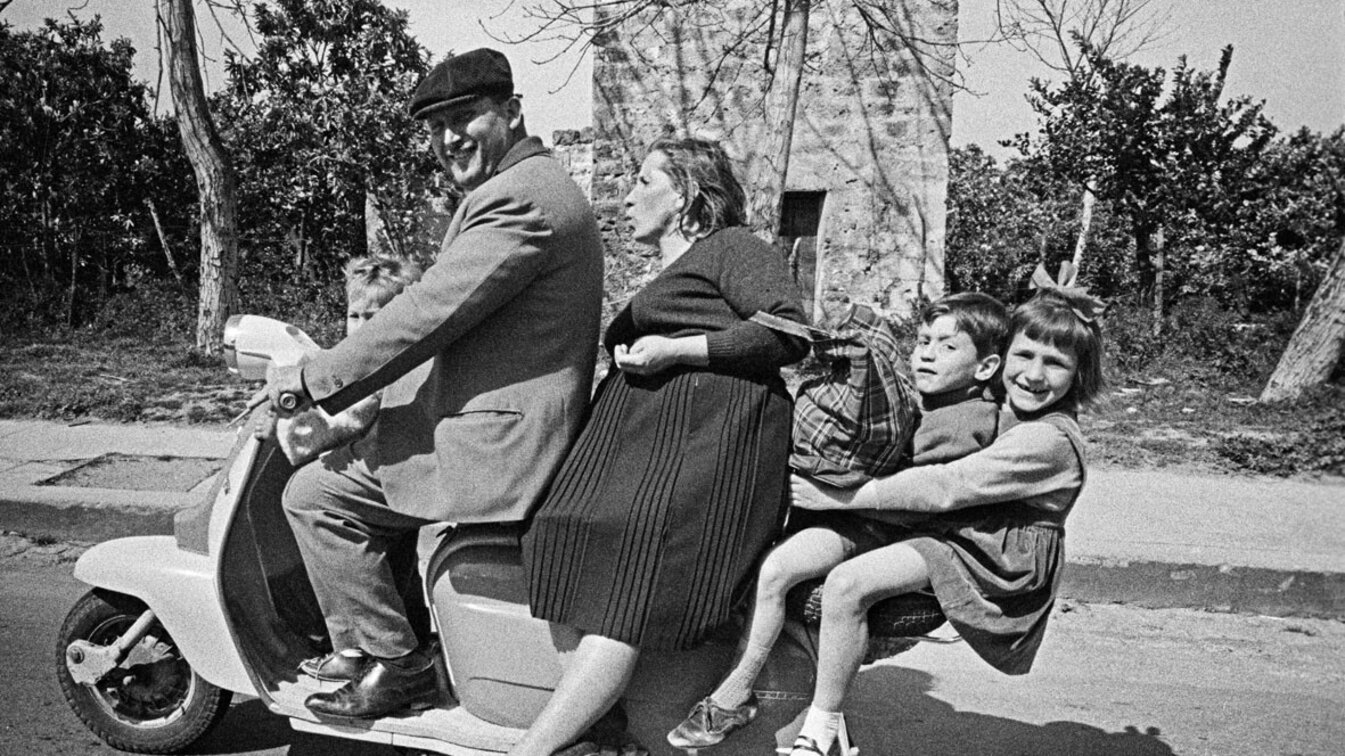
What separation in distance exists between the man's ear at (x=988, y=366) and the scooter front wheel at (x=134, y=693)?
230cm

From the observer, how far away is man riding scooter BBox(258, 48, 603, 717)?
2.45 meters

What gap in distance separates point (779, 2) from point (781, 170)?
3.03 meters

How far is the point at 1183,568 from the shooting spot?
496 centimetres

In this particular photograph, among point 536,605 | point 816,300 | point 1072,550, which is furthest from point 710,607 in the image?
point 816,300

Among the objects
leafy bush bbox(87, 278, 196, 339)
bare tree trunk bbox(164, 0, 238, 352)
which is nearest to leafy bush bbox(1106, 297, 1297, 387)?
bare tree trunk bbox(164, 0, 238, 352)

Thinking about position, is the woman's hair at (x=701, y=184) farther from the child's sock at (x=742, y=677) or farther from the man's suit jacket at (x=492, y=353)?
the child's sock at (x=742, y=677)

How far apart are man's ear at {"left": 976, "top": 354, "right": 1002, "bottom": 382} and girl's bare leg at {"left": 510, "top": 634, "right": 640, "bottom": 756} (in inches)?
40.9

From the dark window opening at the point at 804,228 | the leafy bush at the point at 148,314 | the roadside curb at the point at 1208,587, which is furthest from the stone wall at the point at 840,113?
the roadside curb at the point at 1208,587

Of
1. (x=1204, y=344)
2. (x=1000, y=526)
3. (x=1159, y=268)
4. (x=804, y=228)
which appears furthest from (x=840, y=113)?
(x=1000, y=526)

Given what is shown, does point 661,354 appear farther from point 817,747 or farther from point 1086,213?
point 1086,213

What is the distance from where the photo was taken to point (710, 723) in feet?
8.04

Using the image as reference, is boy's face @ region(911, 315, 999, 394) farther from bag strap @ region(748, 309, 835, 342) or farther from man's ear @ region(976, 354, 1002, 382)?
bag strap @ region(748, 309, 835, 342)

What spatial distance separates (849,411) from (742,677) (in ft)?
2.13

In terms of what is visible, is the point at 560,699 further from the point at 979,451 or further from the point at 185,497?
the point at 185,497
